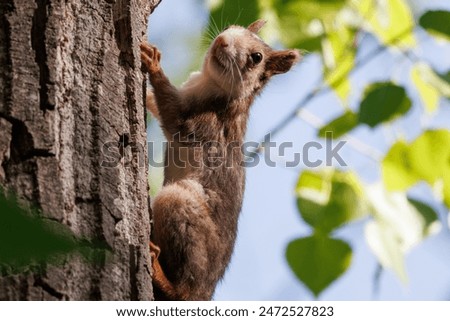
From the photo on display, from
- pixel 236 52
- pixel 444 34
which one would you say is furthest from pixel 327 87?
pixel 236 52

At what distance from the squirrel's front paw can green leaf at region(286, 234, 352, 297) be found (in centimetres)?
164

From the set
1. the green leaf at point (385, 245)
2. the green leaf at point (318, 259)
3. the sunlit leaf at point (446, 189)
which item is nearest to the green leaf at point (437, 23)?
the sunlit leaf at point (446, 189)

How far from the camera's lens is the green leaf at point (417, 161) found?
298 cm

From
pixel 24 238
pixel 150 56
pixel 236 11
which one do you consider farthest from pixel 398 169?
pixel 24 238

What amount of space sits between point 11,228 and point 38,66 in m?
1.65

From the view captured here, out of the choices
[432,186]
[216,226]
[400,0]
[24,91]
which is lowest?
[216,226]

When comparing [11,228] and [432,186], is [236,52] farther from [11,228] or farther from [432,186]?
[11,228]

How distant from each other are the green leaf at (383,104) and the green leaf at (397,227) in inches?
18.9

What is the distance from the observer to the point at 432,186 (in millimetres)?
3055

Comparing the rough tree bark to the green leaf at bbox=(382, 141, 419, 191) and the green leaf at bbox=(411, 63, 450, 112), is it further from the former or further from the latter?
the green leaf at bbox=(411, 63, 450, 112)

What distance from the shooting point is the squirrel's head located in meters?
5.29

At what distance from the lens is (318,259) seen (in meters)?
3.05

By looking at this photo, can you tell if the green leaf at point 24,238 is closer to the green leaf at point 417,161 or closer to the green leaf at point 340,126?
the green leaf at point 417,161

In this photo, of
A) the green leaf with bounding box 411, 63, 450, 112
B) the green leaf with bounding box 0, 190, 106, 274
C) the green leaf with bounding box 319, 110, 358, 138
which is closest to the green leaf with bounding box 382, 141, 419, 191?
the green leaf with bounding box 411, 63, 450, 112
